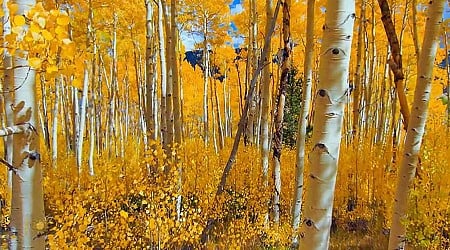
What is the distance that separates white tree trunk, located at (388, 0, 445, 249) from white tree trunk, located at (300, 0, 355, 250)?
4.22ft

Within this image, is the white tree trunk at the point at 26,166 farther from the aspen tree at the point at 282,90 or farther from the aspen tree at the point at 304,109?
the aspen tree at the point at 282,90

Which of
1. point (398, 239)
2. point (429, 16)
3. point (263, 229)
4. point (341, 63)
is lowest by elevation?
point (263, 229)

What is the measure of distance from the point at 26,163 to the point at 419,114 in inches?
87.7

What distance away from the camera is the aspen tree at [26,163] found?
1.33 meters

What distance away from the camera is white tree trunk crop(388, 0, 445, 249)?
7.82ft

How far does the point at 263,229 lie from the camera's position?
505cm

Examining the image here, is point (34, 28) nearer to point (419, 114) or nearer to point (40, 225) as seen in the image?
point (40, 225)

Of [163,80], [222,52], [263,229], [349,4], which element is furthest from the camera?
[222,52]

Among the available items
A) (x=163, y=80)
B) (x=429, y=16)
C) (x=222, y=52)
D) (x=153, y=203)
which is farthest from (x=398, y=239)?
(x=222, y=52)

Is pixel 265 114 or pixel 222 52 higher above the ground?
pixel 222 52

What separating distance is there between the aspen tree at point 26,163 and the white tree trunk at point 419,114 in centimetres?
212

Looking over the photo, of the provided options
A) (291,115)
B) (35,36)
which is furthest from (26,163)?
(291,115)

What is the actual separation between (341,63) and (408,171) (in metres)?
1.42

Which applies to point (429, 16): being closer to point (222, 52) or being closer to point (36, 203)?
point (36, 203)
